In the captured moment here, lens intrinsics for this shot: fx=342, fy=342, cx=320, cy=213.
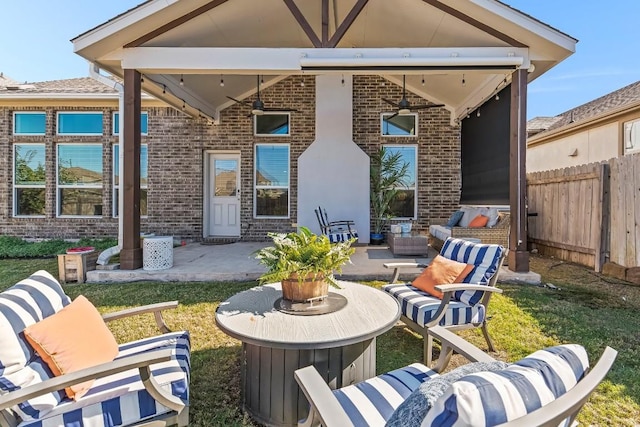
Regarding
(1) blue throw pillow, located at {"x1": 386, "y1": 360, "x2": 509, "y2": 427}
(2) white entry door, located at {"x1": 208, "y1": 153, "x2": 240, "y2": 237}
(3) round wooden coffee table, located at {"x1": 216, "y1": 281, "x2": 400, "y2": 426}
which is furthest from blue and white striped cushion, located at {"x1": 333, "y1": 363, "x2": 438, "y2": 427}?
(2) white entry door, located at {"x1": 208, "y1": 153, "x2": 240, "y2": 237}

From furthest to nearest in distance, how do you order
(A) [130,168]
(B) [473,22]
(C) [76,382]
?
(A) [130,168]
(B) [473,22]
(C) [76,382]

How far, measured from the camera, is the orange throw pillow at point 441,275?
2.95 meters

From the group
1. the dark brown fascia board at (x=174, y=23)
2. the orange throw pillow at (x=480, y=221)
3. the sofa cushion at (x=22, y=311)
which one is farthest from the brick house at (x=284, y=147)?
the sofa cushion at (x=22, y=311)

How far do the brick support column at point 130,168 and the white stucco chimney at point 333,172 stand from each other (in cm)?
374

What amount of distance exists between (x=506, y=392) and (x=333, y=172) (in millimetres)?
7242

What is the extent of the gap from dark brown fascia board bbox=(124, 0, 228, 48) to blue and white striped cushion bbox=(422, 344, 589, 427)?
5.37 m

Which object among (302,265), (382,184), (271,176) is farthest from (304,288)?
(271,176)

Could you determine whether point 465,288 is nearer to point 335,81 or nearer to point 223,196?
point 335,81

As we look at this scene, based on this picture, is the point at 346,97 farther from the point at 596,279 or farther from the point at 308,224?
the point at 596,279

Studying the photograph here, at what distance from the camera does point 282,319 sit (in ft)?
6.56

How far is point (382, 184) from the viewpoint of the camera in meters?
7.98

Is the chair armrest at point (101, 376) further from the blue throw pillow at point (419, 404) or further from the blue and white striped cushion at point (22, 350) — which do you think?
Result: the blue throw pillow at point (419, 404)

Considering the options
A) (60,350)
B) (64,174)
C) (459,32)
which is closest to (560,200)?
(459,32)

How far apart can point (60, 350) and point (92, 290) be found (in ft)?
10.7
